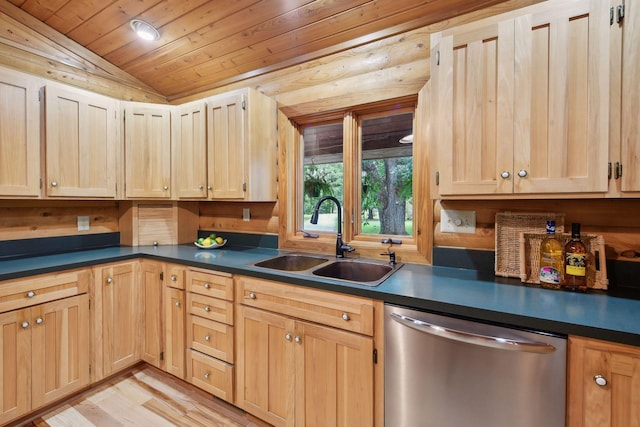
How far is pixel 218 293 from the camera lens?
1.80 m

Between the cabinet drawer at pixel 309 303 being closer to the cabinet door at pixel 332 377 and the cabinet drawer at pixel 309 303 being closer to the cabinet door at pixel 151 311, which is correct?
the cabinet door at pixel 332 377

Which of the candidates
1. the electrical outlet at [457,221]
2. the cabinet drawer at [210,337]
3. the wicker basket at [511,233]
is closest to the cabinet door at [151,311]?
the cabinet drawer at [210,337]

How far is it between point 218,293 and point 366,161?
1.35 metres

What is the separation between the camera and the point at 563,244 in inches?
53.6

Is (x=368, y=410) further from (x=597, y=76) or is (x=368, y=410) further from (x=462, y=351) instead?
(x=597, y=76)

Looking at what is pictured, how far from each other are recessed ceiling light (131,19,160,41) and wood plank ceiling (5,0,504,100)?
0.04 m

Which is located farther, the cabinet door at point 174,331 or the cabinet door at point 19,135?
the cabinet door at point 174,331

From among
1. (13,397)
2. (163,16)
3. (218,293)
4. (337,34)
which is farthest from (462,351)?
(163,16)

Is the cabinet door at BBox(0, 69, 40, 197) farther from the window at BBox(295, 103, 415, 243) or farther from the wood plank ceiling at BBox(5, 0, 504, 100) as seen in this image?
the window at BBox(295, 103, 415, 243)

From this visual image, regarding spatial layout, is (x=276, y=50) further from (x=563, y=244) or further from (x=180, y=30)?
(x=563, y=244)

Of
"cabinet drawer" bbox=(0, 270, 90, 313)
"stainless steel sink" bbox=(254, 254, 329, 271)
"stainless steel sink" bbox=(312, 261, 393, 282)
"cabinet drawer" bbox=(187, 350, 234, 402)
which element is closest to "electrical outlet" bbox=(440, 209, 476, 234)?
"stainless steel sink" bbox=(312, 261, 393, 282)

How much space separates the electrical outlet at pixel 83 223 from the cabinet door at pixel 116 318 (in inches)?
25.6

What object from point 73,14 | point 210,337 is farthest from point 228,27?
point 210,337

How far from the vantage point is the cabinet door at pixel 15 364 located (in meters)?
1.58
